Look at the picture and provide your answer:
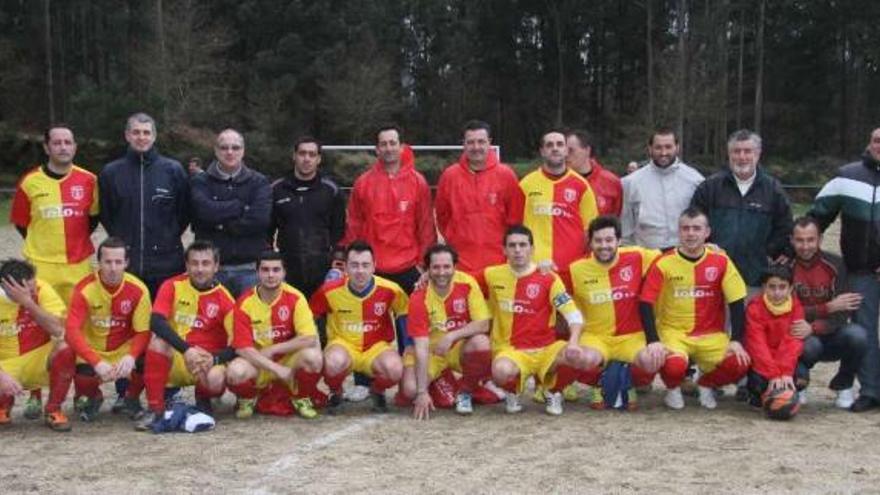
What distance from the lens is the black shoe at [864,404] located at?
238 inches

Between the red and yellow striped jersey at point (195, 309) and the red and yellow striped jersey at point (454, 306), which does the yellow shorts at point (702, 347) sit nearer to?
the red and yellow striped jersey at point (454, 306)

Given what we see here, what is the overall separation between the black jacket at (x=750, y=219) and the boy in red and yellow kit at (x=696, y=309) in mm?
214

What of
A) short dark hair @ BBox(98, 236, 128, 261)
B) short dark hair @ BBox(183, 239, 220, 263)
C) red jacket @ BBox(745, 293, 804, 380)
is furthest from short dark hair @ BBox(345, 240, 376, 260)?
red jacket @ BBox(745, 293, 804, 380)

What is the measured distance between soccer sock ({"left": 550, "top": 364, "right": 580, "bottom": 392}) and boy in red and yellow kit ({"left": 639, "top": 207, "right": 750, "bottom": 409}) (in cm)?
54

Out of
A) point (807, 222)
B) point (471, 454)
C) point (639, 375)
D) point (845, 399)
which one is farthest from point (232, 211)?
point (845, 399)

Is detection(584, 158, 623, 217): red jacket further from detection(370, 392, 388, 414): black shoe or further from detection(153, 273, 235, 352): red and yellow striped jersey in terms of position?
detection(153, 273, 235, 352): red and yellow striped jersey

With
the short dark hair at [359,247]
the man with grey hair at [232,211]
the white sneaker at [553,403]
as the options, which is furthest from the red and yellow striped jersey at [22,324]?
the white sneaker at [553,403]

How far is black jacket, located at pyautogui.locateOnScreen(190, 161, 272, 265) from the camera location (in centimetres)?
621

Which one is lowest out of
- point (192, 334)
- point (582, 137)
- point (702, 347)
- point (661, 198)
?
point (702, 347)

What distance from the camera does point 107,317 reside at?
5.93 meters

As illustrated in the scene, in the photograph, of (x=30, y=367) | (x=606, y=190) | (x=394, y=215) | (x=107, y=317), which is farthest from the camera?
(x=606, y=190)

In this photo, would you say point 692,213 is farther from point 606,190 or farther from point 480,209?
point 480,209

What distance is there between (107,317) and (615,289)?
10.4 ft

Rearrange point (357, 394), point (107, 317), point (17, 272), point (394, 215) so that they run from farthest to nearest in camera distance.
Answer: point (394, 215), point (357, 394), point (107, 317), point (17, 272)
